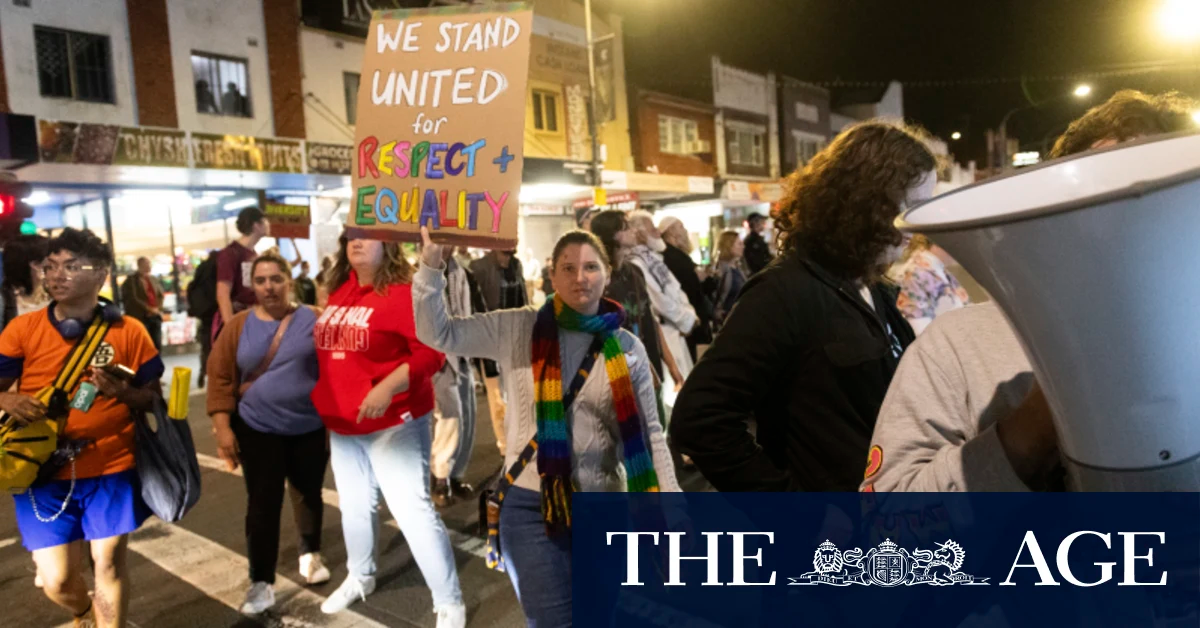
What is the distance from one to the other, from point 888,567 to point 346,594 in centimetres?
357

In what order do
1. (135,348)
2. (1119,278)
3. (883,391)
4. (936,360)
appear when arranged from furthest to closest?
(135,348)
(883,391)
(936,360)
(1119,278)

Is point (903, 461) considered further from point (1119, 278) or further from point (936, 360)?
point (1119, 278)

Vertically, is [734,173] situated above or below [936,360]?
above

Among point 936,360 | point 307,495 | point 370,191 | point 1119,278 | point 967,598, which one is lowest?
point 307,495

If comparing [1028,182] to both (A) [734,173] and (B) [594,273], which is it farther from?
(A) [734,173]

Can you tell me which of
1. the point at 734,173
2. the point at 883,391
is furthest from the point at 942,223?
the point at 734,173

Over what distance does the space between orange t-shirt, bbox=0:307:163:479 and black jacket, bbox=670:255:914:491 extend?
2.79 metres

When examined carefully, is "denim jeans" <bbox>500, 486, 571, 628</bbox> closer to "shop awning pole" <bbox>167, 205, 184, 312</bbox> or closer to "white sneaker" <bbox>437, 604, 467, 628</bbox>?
"white sneaker" <bbox>437, 604, 467, 628</bbox>

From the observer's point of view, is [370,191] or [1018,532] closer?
[1018,532]

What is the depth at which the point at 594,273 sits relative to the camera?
9.62ft

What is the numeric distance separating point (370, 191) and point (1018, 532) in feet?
8.48

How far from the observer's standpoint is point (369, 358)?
A: 12.0 feet

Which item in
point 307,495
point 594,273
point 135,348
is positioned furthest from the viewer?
point 307,495

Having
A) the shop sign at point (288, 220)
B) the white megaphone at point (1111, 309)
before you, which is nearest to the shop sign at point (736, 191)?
the shop sign at point (288, 220)
